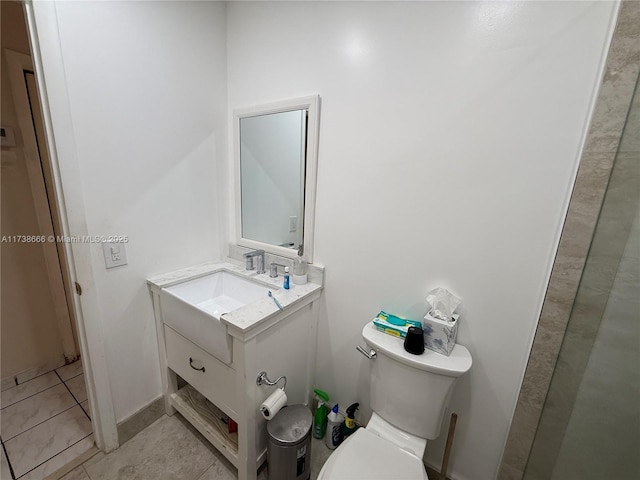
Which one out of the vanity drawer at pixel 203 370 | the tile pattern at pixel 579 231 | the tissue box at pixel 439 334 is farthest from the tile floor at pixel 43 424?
the tile pattern at pixel 579 231

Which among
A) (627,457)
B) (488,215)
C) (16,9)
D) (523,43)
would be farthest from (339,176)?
(16,9)

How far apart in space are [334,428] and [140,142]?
176 centimetres

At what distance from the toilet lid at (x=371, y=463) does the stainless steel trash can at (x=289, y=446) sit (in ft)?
0.73

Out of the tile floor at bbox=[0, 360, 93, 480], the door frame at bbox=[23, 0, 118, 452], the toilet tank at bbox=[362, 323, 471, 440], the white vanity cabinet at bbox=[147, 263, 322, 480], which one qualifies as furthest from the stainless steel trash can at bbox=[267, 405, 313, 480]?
the tile floor at bbox=[0, 360, 93, 480]

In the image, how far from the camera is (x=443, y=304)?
1.07 m

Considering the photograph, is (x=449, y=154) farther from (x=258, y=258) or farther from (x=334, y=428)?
(x=334, y=428)

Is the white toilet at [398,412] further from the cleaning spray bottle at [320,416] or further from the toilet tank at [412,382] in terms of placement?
the cleaning spray bottle at [320,416]

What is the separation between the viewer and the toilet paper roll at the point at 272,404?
Answer: 109 centimetres

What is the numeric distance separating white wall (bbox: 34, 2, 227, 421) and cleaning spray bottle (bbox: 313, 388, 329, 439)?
0.95 metres

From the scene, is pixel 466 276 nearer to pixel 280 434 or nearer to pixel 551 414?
pixel 551 414

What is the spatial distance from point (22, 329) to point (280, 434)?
1.91m

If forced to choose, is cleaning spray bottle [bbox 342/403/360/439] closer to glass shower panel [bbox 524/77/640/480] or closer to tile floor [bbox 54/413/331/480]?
tile floor [bbox 54/413/331/480]

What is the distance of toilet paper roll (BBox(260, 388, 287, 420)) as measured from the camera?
1.09 m

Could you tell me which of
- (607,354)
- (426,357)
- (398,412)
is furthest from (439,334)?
(607,354)
